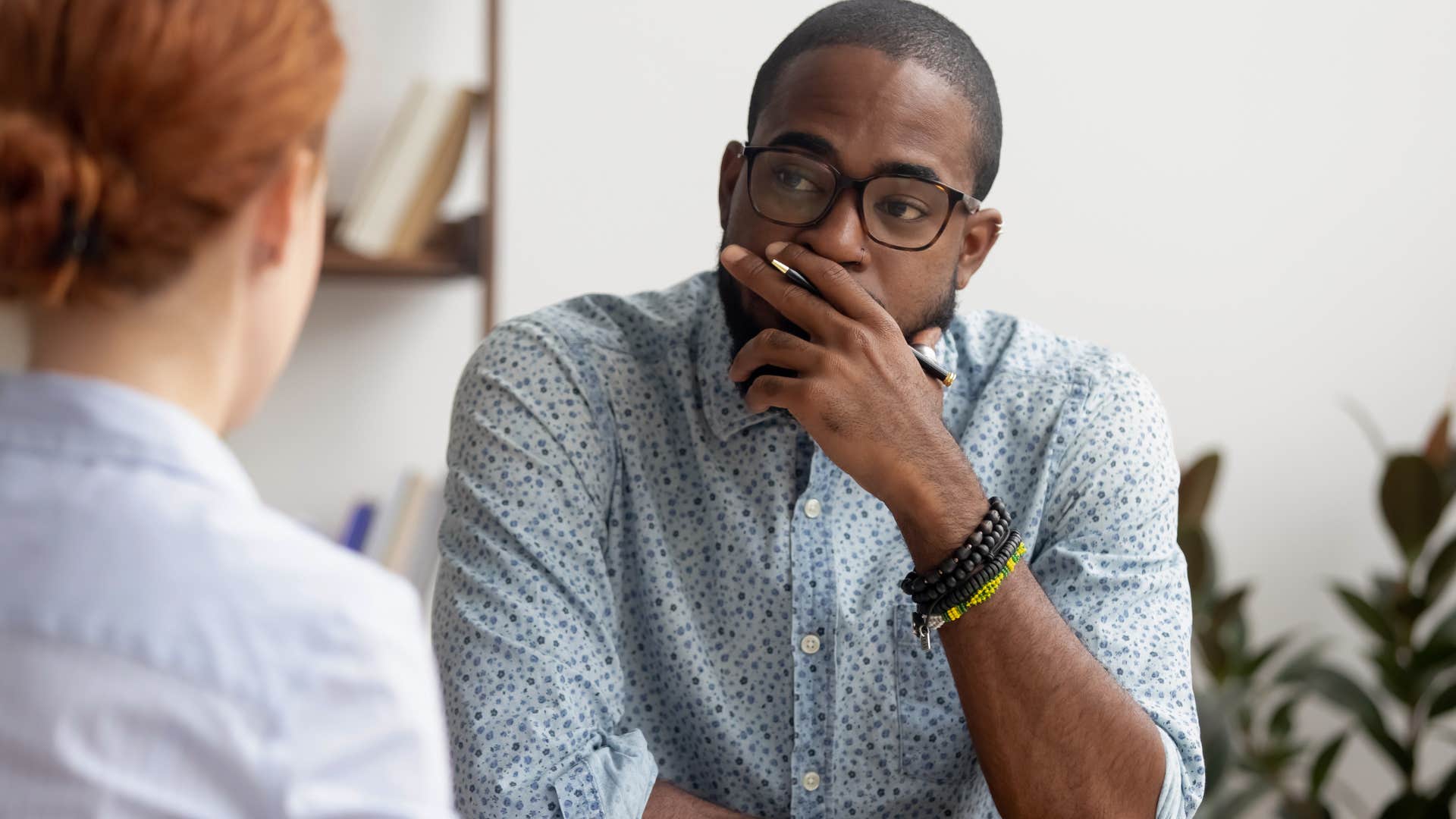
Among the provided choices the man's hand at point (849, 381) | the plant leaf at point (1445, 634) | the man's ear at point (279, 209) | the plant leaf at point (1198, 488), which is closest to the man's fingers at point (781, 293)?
the man's hand at point (849, 381)

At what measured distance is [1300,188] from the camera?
97.3 inches

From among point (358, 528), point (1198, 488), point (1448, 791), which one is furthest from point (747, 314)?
point (1448, 791)

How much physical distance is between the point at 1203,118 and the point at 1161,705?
1.51m

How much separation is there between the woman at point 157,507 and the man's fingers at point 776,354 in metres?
0.66

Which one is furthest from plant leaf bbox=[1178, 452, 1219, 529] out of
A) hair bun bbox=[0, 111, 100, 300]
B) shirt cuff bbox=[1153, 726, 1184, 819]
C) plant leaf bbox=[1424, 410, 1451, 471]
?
hair bun bbox=[0, 111, 100, 300]

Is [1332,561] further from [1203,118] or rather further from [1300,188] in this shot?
[1203,118]

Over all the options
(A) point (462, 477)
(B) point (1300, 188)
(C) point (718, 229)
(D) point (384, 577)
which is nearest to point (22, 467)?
(D) point (384, 577)

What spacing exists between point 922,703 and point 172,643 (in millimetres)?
905

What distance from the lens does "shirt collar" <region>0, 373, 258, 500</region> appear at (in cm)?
68

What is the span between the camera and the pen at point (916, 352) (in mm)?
1348

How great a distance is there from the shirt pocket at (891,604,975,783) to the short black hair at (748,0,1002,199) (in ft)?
1.63

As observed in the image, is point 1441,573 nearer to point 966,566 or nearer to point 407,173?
point 966,566

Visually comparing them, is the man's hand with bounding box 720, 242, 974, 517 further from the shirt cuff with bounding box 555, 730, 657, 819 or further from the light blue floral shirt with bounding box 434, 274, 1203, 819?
the shirt cuff with bounding box 555, 730, 657, 819

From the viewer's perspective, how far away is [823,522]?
1441mm
